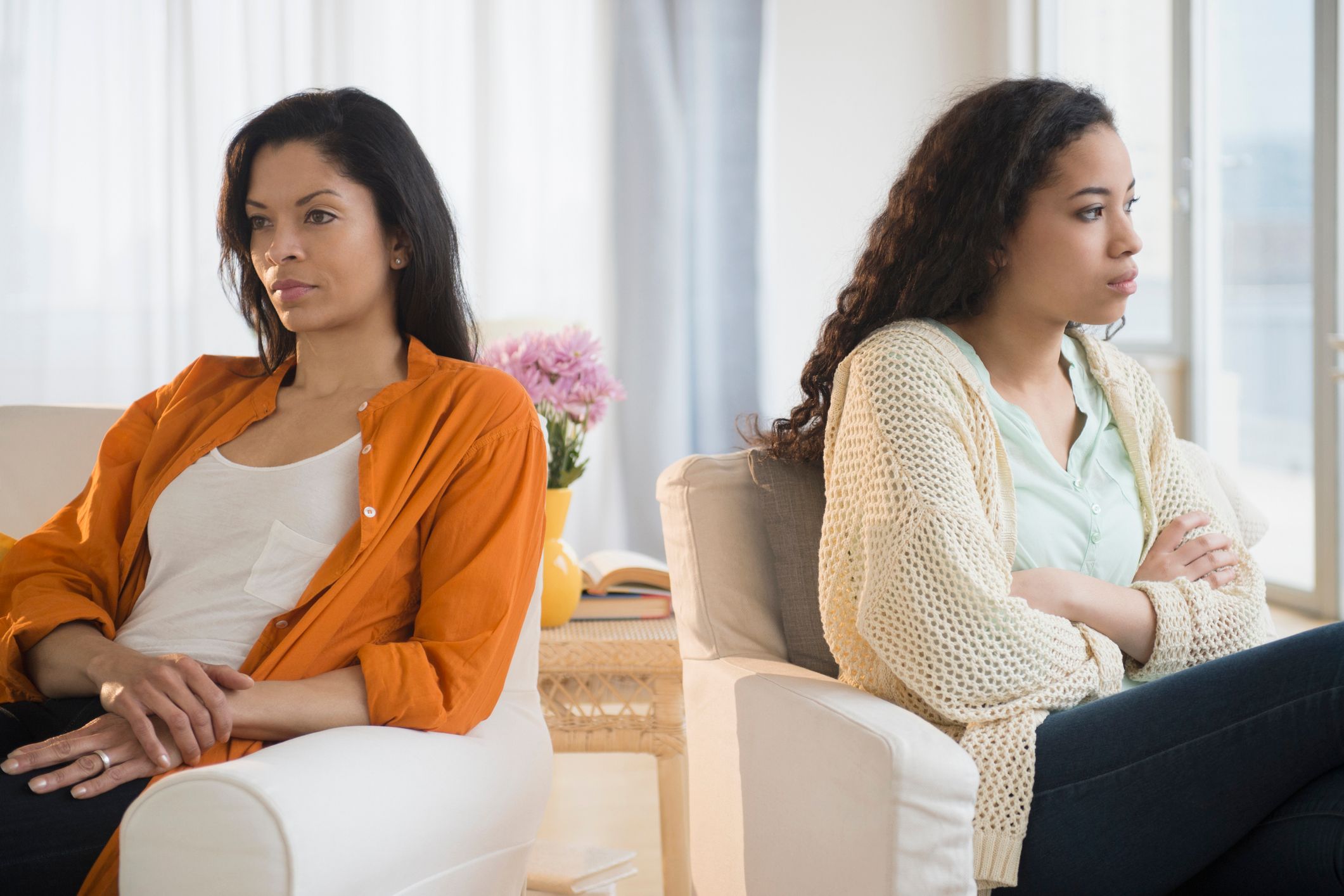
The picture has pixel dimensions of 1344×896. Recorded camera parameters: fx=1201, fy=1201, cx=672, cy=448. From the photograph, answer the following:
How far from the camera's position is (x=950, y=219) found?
152cm

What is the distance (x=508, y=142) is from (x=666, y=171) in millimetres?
523

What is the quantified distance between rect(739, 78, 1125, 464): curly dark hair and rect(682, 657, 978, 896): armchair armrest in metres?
0.34

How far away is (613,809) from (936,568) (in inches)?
58.4

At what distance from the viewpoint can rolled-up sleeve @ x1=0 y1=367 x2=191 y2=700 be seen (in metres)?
1.34

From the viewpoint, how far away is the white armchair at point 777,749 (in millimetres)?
1104

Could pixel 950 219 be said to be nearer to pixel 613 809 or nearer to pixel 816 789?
pixel 816 789

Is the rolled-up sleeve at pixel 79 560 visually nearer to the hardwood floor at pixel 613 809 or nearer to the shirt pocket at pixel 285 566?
the shirt pocket at pixel 285 566

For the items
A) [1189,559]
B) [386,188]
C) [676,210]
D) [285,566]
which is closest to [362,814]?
[285,566]

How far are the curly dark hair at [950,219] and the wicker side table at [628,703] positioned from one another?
0.41 m

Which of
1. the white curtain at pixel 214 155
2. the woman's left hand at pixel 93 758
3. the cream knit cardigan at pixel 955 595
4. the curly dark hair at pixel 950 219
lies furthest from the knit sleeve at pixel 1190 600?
the white curtain at pixel 214 155

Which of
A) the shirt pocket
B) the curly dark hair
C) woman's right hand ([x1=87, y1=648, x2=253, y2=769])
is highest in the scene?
the curly dark hair

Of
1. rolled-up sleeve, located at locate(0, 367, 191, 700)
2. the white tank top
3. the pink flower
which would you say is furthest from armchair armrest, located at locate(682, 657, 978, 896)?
rolled-up sleeve, located at locate(0, 367, 191, 700)

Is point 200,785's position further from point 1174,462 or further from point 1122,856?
point 1174,462

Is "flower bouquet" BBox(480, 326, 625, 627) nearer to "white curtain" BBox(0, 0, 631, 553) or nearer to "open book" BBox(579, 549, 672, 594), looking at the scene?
"open book" BBox(579, 549, 672, 594)
